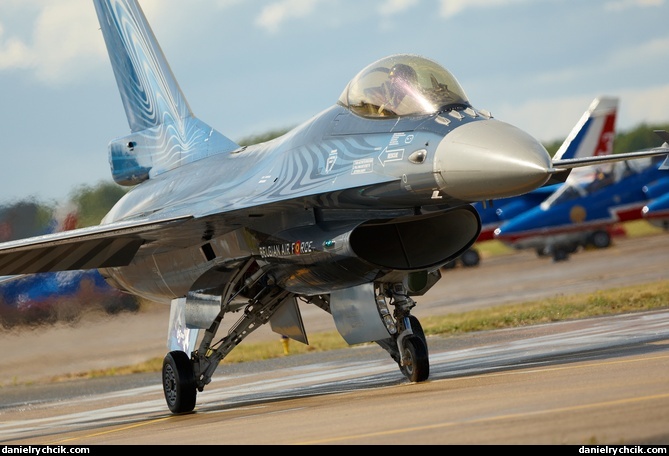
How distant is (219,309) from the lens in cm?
1227

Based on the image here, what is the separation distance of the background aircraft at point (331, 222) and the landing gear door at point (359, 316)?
0.6 inches

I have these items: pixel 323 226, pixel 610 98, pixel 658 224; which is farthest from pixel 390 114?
pixel 658 224

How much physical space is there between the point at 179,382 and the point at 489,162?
15.0 ft

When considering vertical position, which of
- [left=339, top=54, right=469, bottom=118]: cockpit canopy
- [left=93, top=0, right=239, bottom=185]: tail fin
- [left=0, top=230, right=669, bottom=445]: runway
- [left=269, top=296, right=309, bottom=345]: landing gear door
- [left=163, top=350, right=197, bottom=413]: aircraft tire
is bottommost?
[left=0, top=230, right=669, bottom=445]: runway

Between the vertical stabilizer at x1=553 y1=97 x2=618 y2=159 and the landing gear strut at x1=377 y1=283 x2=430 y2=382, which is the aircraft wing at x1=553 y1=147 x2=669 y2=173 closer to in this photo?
the landing gear strut at x1=377 y1=283 x2=430 y2=382

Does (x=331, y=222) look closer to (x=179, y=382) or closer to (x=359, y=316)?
(x=359, y=316)

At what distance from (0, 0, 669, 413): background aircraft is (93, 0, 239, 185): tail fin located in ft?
3.83

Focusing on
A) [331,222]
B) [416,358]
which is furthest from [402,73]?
[416,358]

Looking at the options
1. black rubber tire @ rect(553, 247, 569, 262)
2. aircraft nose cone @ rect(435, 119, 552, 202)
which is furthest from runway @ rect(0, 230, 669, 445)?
black rubber tire @ rect(553, 247, 569, 262)

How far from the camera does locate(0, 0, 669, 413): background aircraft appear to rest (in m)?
9.79

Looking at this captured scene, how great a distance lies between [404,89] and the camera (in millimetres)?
10336

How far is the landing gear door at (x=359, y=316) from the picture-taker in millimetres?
10672

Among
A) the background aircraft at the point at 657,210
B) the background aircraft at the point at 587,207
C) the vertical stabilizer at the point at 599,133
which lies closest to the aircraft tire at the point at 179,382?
the vertical stabilizer at the point at 599,133

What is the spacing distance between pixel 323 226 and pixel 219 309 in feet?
6.49
